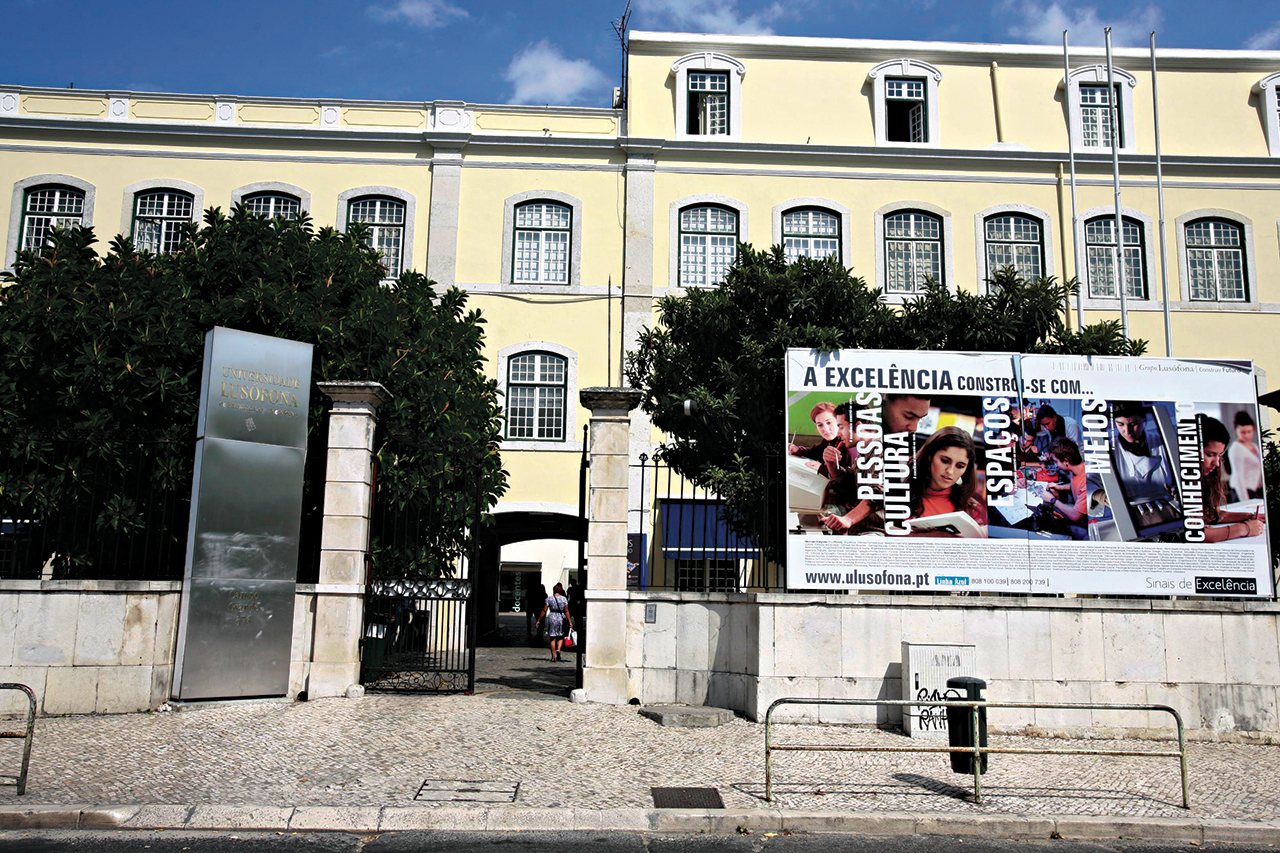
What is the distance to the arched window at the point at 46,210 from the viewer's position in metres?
24.9

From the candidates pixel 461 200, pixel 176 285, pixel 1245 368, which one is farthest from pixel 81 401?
pixel 1245 368

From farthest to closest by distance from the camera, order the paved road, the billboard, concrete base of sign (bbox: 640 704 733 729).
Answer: the billboard
concrete base of sign (bbox: 640 704 733 729)
the paved road

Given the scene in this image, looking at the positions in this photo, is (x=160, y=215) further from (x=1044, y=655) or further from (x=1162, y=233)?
(x=1162, y=233)

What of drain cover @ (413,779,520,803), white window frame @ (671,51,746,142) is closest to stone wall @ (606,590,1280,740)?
drain cover @ (413,779,520,803)

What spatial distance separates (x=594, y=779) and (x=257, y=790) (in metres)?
2.75

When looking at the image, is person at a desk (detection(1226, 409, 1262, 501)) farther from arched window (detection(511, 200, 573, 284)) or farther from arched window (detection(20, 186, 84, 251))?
arched window (detection(20, 186, 84, 251))

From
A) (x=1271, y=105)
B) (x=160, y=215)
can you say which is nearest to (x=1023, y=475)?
(x=1271, y=105)

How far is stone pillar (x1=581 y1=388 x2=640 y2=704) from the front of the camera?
12539 millimetres

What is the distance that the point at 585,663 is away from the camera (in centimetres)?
1246

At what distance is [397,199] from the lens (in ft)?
83.6

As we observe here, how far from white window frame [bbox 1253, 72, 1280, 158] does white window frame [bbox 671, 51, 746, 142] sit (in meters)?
13.2

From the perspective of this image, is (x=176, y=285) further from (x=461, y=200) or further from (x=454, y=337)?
(x=461, y=200)

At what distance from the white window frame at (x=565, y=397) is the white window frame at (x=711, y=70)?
629 cm

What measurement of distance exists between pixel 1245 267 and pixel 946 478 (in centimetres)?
1810
